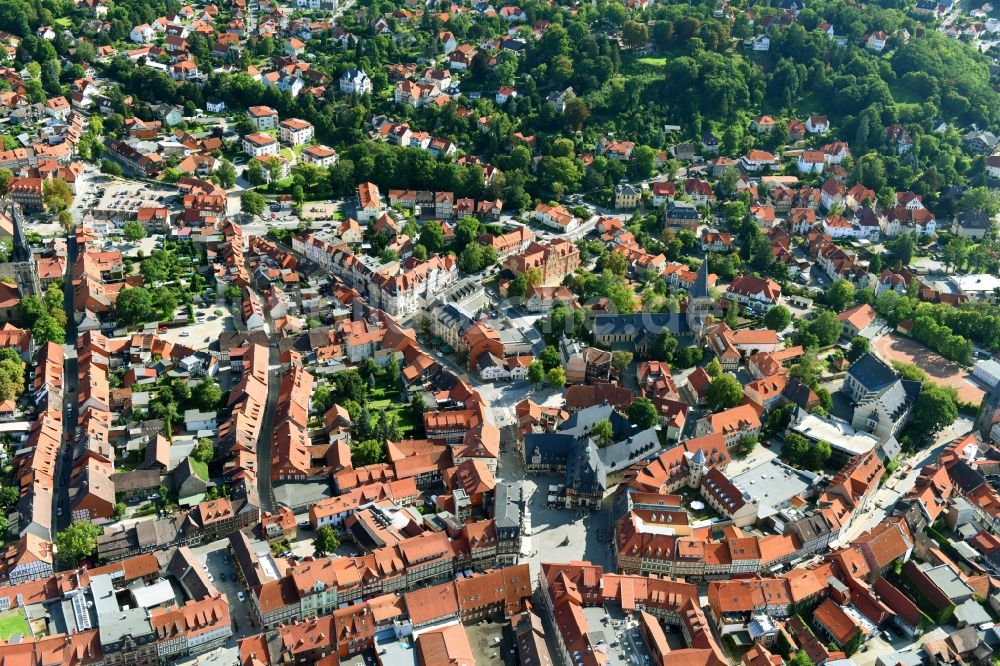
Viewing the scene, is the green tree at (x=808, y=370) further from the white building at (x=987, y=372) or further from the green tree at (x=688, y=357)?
the white building at (x=987, y=372)

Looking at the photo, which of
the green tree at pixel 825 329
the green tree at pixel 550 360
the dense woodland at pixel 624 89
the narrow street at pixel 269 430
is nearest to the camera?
the narrow street at pixel 269 430

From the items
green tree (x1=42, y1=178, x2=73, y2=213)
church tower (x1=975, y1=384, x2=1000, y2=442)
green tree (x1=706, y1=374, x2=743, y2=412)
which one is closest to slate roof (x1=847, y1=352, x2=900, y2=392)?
church tower (x1=975, y1=384, x2=1000, y2=442)

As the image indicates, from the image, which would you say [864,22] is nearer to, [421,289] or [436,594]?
[421,289]

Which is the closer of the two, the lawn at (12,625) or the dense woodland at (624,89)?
the lawn at (12,625)

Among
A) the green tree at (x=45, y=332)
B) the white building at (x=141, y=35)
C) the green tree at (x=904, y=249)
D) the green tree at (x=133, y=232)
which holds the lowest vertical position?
the white building at (x=141, y=35)

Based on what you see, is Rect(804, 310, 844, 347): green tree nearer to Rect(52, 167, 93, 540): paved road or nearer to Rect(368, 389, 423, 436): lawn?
Rect(368, 389, 423, 436): lawn

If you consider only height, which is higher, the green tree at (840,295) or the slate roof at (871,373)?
the slate roof at (871,373)

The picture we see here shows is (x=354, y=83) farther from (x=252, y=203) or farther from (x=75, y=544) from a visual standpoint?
(x=75, y=544)

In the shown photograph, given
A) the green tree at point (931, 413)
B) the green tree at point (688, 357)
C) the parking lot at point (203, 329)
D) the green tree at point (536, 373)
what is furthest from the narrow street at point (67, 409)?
the green tree at point (931, 413)
